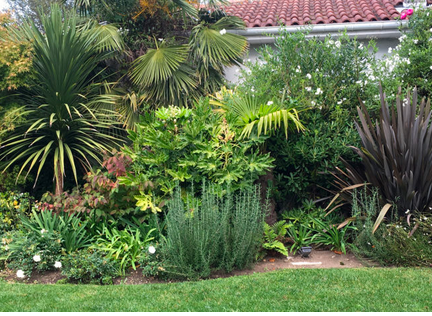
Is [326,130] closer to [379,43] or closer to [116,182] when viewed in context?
[116,182]

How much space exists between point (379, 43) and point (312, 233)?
206 inches

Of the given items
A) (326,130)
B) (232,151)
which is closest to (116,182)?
(232,151)

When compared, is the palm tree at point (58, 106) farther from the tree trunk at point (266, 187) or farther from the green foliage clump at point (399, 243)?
the green foliage clump at point (399, 243)

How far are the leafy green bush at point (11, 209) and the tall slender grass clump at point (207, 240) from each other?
114 inches

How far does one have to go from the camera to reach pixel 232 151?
5.96 m

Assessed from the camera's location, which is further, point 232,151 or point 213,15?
point 213,15

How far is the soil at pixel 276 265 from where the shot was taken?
5.12m

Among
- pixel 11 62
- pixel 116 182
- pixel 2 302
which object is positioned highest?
pixel 11 62

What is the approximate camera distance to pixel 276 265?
218 inches

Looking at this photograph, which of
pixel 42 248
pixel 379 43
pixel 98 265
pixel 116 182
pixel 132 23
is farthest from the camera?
pixel 379 43

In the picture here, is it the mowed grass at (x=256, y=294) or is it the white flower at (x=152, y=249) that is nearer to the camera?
the mowed grass at (x=256, y=294)

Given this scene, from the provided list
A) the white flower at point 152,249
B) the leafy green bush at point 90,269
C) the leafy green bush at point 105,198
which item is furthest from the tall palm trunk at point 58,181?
the white flower at point 152,249

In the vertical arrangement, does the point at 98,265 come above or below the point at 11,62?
below

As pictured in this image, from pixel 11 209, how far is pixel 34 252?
179 centimetres
